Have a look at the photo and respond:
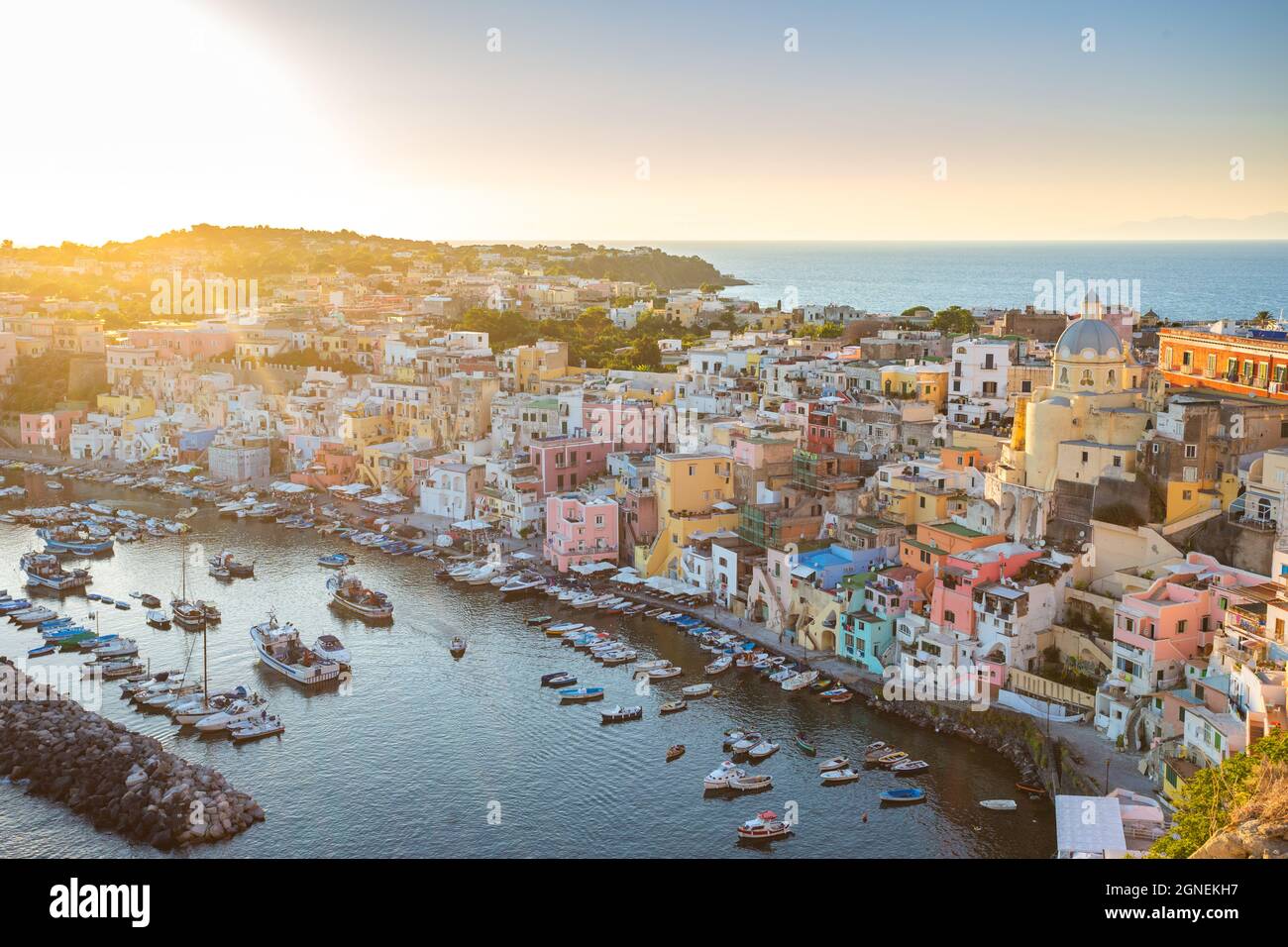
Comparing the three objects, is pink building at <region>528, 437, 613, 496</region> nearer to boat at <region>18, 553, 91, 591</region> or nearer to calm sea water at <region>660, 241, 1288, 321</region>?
boat at <region>18, 553, 91, 591</region>

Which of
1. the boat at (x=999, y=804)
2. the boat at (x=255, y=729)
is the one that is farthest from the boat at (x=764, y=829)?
the boat at (x=255, y=729)

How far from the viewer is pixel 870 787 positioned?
951 cm

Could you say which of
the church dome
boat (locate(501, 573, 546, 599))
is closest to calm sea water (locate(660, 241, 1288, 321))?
the church dome

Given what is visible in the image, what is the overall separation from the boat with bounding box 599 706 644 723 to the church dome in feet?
19.5

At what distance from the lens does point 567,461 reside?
57.1 ft

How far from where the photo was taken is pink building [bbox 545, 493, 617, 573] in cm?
1550

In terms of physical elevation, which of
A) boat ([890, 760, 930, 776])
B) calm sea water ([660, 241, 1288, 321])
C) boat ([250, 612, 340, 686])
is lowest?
boat ([890, 760, 930, 776])

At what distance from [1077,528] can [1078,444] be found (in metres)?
0.91

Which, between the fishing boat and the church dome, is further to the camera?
the church dome

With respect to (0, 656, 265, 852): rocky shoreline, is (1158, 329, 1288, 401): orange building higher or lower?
higher

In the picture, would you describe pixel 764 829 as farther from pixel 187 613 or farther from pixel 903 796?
pixel 187 613
